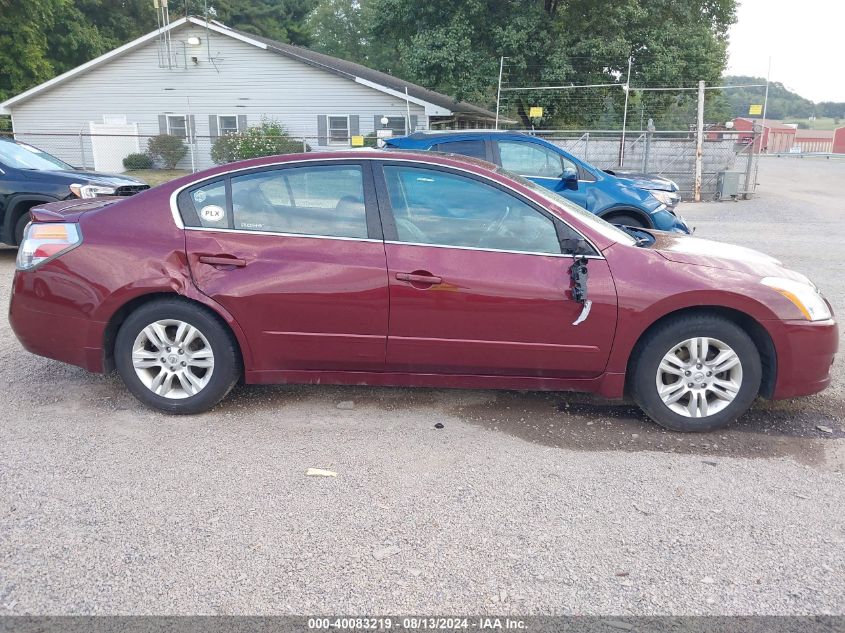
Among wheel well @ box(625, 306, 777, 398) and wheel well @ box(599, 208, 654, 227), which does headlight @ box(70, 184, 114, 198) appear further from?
wheel well @ box(625, 306, 777, 398)

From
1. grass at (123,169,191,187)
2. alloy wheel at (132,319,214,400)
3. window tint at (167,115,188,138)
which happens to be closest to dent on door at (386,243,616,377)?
alloy wheel at (132,319,214,400)

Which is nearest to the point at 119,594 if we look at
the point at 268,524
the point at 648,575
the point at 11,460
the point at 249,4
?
the point at 268,524

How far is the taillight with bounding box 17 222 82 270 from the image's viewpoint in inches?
172

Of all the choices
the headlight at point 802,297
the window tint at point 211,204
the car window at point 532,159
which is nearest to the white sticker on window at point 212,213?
the window tint at point 211,204

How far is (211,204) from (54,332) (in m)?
1.29

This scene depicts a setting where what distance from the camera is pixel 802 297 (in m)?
4.16

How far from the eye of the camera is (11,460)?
12.4 ft

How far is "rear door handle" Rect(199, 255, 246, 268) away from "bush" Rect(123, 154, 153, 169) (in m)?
26.1

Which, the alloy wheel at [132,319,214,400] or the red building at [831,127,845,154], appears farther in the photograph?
the red building at [831,127,845,154]

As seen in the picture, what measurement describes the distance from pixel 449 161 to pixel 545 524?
2.24 m

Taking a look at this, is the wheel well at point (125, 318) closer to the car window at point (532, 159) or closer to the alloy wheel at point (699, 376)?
the alloy wheel at point (699, 376)

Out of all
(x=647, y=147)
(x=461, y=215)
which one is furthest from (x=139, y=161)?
(x=461, y=215)

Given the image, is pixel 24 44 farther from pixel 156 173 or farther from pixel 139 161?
pixel 156 173

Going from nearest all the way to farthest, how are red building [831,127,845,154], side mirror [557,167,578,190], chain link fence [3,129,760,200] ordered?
side mirror [557,167,578,190]
chain link fence [3,129,760,200]
red building [831,127,845,154]
